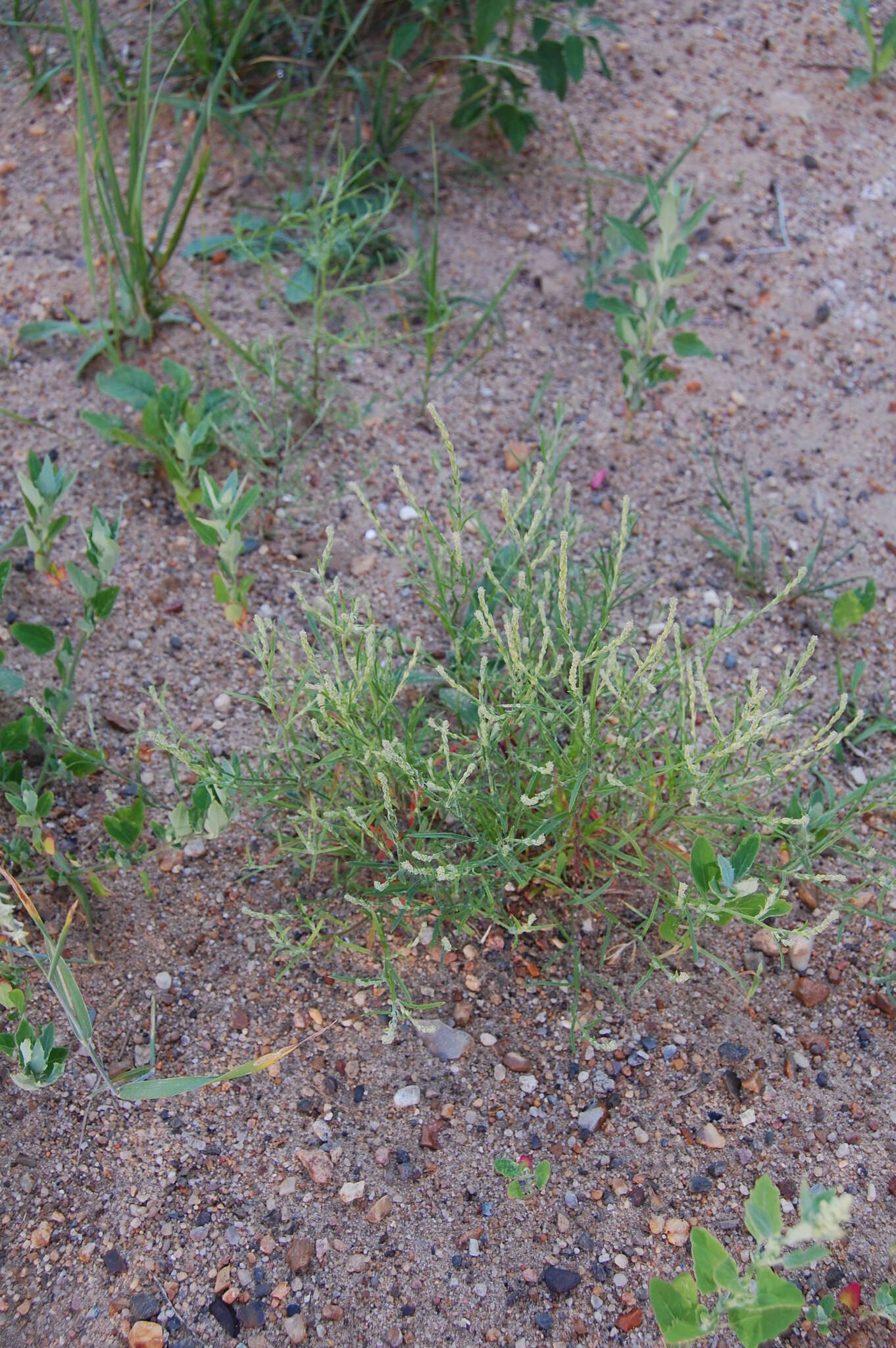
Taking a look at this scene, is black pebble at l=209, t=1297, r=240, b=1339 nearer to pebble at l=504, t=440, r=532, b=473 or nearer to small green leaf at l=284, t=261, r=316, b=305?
pebble at l=504, t=440, r=532, b=473

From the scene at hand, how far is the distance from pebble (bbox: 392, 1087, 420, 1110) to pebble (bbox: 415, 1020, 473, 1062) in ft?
0.20

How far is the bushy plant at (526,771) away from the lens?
1595 mm

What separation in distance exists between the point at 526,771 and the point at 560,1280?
2.37 feet

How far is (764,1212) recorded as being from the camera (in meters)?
1.29

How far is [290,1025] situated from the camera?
1775 mm

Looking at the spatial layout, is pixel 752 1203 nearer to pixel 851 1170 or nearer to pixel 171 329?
pixel 851 1170

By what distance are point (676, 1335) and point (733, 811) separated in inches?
31.8

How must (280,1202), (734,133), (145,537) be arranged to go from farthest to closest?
(734,133)
(145,537)
(280,1202)

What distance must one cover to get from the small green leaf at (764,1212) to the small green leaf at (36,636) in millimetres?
1372

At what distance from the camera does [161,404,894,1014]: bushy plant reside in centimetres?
159

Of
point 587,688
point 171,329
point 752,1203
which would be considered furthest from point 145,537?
point 752,1203

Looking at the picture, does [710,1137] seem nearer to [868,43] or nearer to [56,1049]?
[56,1049]

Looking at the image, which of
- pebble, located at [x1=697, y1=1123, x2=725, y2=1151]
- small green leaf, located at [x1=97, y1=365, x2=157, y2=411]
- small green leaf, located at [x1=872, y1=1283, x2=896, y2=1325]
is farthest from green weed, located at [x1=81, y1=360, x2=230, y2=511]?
small green leaf, located at [x1=872, y1=1283, x2=896, y2=1325]

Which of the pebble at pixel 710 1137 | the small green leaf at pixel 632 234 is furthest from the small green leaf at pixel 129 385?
the pebble at pixel 710 1137
